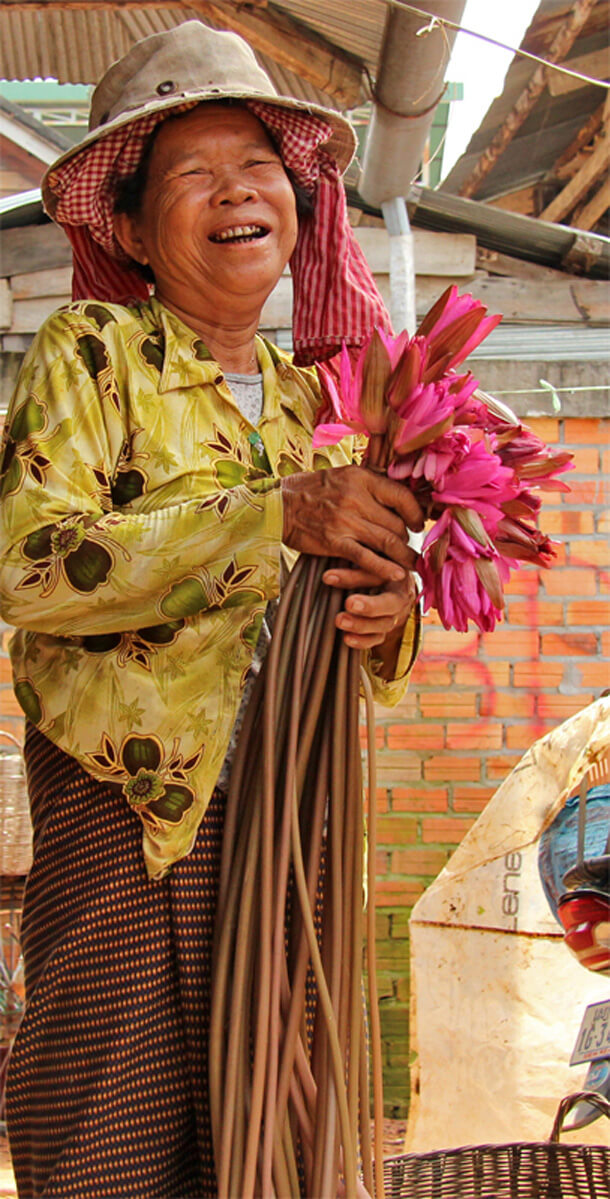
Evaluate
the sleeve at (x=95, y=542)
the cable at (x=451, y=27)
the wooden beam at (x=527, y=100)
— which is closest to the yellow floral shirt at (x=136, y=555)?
the sleeve at (x=95, y=542)

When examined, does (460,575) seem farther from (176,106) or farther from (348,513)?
(176,106)

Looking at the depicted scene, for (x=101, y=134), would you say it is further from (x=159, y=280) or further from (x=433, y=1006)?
(x=433, y=1006)

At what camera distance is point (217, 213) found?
1337 mm

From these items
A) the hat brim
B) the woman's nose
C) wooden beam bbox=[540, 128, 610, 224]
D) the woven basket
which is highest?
wooden beam bbox=[540, 128, 610, 224]

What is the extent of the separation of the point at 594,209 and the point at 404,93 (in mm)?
1980

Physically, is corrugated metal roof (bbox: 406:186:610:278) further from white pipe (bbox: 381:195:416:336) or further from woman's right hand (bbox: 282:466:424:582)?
woman's right hand (bbox: 282:466:424:582)

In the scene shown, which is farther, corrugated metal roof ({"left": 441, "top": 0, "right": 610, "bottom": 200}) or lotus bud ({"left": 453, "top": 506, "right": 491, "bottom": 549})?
corrugated metal roof ({"left": 441, "top": 0, "right": 610, "bottom": 200})

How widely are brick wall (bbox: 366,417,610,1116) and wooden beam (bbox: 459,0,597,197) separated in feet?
4.02

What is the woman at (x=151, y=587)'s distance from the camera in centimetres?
114

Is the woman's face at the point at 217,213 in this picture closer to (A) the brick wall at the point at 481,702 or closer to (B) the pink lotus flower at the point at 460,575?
(B) the pink lotus flower at the point at 460,575

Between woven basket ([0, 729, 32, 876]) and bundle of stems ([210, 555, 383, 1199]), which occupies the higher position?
bundle of stems ([210, 555, 383, 1199])

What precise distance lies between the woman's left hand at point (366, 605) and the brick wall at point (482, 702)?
2452 mm

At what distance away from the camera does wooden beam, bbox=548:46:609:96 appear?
159 inches

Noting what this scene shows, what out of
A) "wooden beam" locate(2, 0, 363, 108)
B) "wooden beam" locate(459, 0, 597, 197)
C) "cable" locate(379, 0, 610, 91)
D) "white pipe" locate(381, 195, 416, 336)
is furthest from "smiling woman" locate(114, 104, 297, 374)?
"wooden beam" locate(459, 0, 597, 197)
